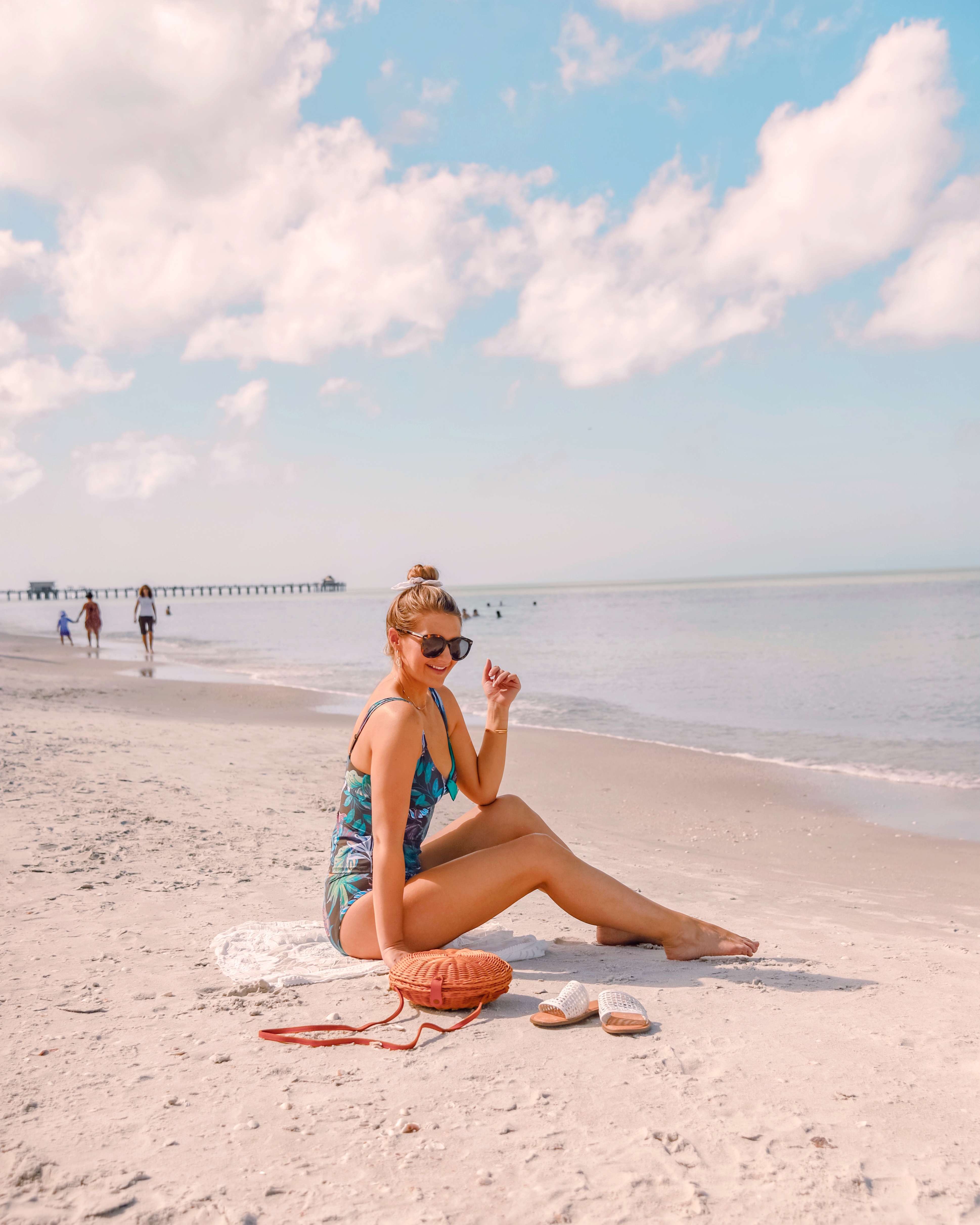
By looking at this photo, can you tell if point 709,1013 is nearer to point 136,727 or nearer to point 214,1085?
point 214,1085

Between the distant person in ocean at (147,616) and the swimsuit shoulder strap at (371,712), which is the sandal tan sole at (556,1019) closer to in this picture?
the swimsuit shoulder strap at (371,712)

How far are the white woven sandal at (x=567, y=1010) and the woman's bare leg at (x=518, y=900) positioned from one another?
1.61 feet

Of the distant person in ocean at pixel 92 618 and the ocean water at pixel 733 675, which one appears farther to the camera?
the distant person in ocean at pixel 92 618

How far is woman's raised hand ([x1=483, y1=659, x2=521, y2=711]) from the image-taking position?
3930 mm

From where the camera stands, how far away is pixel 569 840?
22.9 feet

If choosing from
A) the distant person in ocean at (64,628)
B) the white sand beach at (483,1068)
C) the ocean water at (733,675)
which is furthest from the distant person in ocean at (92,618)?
the white sand beach at (483,1068)

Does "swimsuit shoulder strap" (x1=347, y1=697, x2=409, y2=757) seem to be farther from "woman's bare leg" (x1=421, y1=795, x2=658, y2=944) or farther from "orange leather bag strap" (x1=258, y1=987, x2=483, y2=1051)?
"orange leather bag strap" (x1=258, y1=987, x2=483, y2=1051)

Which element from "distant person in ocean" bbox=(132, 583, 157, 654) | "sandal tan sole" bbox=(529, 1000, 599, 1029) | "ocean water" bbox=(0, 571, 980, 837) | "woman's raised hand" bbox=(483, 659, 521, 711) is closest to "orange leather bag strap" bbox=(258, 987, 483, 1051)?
"sandal tan sole" bbox=(529, 1000, 599, 1029)

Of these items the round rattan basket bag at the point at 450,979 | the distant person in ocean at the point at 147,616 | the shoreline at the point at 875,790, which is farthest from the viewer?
the distant person in ocean at the point at 147,616

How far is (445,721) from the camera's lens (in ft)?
12.7

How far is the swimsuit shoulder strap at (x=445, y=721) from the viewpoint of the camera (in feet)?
12.6

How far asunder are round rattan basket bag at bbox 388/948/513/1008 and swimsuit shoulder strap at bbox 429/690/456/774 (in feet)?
2.35

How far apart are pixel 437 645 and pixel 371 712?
1.23 feet

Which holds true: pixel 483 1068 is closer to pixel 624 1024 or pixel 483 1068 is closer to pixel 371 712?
pixel 624 1024
